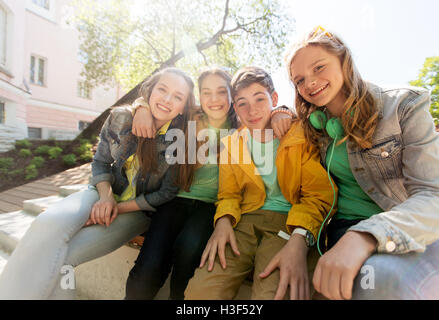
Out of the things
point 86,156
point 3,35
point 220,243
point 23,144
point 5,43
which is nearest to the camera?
point 220,243

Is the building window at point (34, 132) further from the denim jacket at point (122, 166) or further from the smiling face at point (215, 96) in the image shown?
the smiling face at point (215, 96)

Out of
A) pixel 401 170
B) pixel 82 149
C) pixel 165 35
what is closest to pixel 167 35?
pixel 165 35

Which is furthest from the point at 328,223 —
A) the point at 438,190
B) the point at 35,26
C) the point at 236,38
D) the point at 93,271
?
the point at 35,26

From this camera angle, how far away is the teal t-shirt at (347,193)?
1.36 m

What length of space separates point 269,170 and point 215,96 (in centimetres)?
66

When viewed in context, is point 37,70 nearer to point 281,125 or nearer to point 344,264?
point 281,125

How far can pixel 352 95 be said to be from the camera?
126cm

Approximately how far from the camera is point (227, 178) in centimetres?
168

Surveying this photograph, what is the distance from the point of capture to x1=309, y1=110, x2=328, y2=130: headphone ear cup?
1.42m

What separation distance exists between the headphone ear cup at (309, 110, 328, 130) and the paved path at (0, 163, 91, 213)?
4932 mm

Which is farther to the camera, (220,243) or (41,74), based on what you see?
(41,74)
